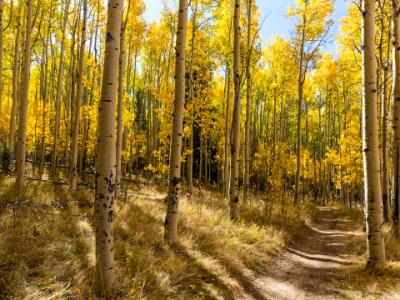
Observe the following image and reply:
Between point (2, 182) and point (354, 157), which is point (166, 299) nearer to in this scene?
point (2, 182)

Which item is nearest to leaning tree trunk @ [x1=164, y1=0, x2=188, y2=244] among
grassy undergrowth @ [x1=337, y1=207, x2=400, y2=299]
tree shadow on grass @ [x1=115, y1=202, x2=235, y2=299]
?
tree shadow on grass @ [x1=115, y1=202, x2=235, y2=299]

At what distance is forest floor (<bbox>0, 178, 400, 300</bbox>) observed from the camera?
3688 millimetres

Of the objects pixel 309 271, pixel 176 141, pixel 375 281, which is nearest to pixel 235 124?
pixel 176 141

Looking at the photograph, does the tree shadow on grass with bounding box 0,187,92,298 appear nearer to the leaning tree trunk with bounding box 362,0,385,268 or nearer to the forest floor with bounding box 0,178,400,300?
the forest floor with bounding box 0,178,400,300

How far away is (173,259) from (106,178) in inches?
81.7

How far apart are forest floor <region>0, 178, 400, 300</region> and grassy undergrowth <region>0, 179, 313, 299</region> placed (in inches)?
0.5

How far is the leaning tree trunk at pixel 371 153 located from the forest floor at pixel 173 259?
394 millimetres

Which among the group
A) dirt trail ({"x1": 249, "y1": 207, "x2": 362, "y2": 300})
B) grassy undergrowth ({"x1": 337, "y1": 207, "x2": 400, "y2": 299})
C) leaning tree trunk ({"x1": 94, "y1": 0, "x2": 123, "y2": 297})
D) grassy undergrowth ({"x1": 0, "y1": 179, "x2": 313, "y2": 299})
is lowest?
dirt trail ({"x1": 249, "y1": 207, "x2": 362, "y2": 300})

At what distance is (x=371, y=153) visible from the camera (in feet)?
16.9

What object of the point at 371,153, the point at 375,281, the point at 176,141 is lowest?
the point at 375,281

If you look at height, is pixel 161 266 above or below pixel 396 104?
below

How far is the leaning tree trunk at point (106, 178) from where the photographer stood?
350 centimetres

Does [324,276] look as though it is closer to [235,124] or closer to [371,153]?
[371,153]

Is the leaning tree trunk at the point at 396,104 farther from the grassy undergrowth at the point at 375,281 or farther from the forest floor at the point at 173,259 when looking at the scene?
the grassy undergrowth at the point at 375,281
